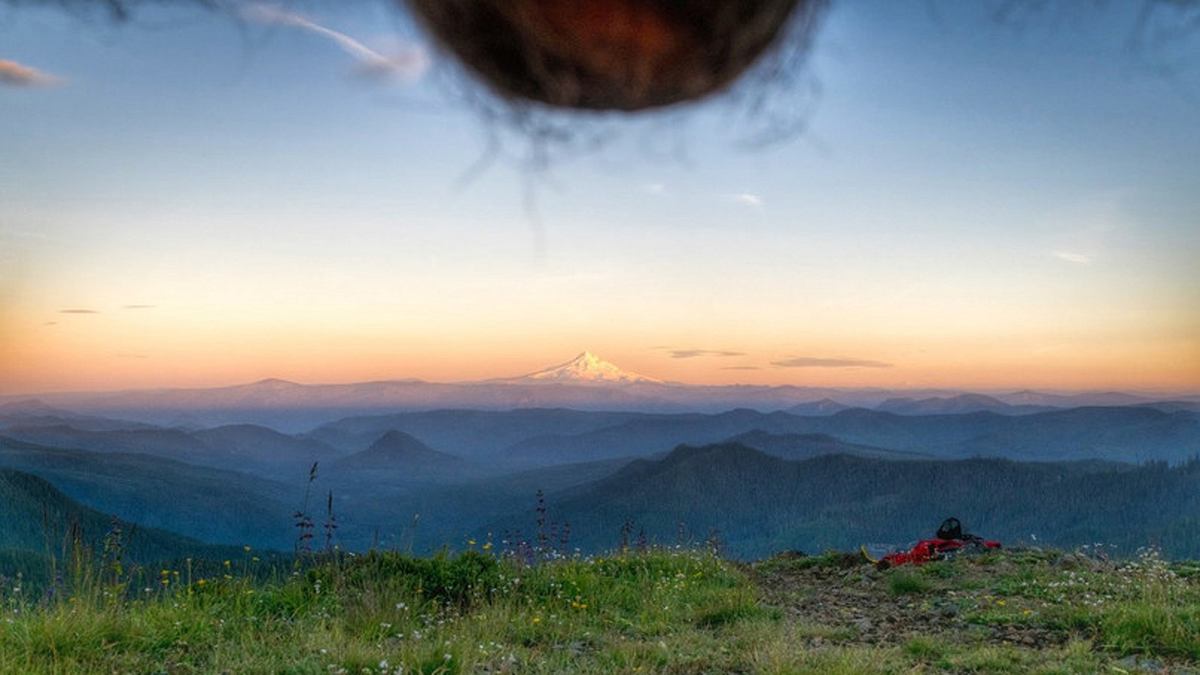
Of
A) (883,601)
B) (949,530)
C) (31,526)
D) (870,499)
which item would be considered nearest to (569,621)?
(883,601)

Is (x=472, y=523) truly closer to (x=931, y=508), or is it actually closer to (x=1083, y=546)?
(x=931, y=508)

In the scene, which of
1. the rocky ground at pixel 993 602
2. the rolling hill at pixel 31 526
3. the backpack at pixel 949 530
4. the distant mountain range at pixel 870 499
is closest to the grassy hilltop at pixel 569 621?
the rocky ground at pixel 993 602

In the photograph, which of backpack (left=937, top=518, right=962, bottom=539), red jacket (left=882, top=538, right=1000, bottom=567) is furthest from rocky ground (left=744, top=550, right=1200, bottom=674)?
backpack (left=937, top=518, right=962, bottom=539)

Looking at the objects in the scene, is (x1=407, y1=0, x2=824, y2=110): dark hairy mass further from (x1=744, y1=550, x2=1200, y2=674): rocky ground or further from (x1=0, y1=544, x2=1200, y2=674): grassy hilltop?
(x1=744, y1=550, x2=1200, y2=674): rocky ground

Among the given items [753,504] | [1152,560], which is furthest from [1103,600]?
[753,504]

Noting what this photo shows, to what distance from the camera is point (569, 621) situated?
6363 mm

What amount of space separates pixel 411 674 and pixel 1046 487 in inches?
4895

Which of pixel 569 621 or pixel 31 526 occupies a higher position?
pixel 569 621

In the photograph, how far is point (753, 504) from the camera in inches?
5999

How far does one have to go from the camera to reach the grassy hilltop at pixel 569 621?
15.8 ft

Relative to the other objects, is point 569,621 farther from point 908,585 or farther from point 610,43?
point 610,43

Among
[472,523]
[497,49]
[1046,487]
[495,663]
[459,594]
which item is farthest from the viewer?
[472,523]

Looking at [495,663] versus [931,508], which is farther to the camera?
[931,508]

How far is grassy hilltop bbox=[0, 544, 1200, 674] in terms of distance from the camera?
15.8 ft
